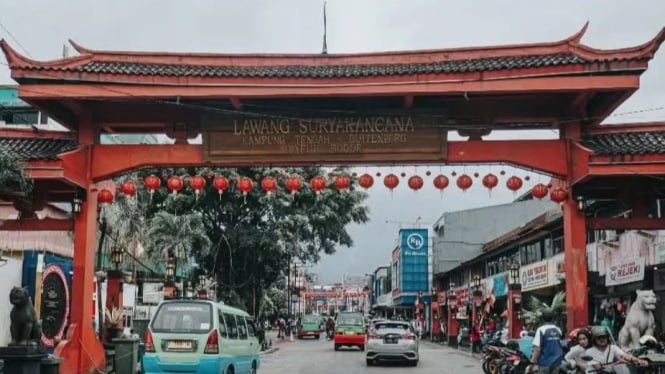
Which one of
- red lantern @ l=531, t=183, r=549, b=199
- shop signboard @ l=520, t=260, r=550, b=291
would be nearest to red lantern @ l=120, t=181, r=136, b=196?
red lantern @ l=531, t=183, r=549, b=199

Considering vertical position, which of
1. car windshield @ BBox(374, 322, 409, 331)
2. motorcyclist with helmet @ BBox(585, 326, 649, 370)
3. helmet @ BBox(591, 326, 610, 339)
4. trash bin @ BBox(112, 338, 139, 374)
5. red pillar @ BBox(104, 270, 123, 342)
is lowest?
trash bin @ BBox(112, 338, 139, 374)

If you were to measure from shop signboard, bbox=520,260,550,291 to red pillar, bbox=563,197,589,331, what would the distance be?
42.5 ft

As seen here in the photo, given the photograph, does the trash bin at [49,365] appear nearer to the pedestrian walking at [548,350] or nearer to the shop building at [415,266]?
the pedestrian walking at [548,350]

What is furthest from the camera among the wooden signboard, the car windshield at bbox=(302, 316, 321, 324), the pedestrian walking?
the car windshield at bbox=(302, 316, 321, 324)

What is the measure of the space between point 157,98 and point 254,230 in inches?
682

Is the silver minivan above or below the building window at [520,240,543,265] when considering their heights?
below

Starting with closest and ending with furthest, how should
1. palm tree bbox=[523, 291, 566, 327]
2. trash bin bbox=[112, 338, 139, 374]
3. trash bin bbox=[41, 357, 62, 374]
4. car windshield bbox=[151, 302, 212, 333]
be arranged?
1. trash bin bbox=[41, 357, 62, 374]
2. car windshield bbox=[151, 302, 212, 333]
3. trash bin bbox=[112, 338, 139, 374]
4. palm tree bbox=[523, 291, 566, 327]

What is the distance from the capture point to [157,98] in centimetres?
1588

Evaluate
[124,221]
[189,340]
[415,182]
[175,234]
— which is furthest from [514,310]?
[189,340]

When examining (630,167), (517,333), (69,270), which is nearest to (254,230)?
(69,270)

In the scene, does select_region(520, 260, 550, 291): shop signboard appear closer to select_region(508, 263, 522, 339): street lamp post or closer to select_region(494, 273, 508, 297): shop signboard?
select_region(508, 263, 522, 339): street lamp post

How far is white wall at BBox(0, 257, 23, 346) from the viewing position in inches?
831

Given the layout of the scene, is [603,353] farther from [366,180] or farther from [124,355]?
[124,355]

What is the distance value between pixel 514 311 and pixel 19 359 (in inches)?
771
